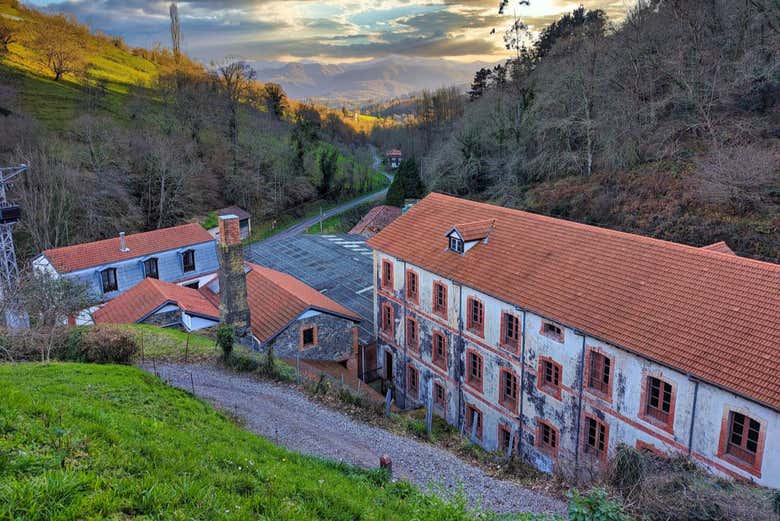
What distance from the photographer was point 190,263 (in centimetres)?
3816

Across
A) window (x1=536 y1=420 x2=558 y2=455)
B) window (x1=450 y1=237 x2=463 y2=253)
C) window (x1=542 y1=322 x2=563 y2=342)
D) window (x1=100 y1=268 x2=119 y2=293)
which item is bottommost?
window (x1=536 y1=420 x2=558 y2=455)

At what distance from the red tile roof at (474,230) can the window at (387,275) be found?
5275 mm

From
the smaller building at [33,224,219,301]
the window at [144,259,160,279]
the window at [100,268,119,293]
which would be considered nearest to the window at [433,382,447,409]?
the smaller building at [33,224,219,301]

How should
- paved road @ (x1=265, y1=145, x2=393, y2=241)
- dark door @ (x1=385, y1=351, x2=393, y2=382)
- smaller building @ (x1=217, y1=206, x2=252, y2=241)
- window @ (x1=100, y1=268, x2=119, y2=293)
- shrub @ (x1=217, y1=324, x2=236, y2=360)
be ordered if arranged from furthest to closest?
1. paved road @ (x1=265, y1=145, x2=393, y2=241)
2. smaller building @ (x1=217, y1=206, x2=252, y2=241)
3. window @ (x1=100, y1=268, x2=119, y2=293)
4. dark door @ (x1=385, y1=351, x2=393, y2=382)
5. shrub @ (x1=217, y1=324, x2=236, y2=360)

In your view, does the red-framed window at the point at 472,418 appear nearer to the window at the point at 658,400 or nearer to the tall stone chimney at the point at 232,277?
the window at the point at 658,400

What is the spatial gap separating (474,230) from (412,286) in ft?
15.1

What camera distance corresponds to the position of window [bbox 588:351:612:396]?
58.3 feet

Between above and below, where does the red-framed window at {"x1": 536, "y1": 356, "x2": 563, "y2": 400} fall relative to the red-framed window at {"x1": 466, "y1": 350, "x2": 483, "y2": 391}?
above

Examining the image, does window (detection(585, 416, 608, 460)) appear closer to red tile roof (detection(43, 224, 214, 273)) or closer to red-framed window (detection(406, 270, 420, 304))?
red-framed window (detection(406, 270, 420, 304))

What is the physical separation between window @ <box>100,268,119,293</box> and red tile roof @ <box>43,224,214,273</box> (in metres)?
0.78

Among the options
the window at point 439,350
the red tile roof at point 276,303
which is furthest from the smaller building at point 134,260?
the window at point 439,350

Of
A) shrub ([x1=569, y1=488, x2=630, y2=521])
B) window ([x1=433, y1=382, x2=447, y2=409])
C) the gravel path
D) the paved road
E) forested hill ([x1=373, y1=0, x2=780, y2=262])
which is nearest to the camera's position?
shrub ([x1=569, y1=488, x2=630, y2=521])

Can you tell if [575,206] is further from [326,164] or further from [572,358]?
[326,164]

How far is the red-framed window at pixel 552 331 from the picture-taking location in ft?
62.8
